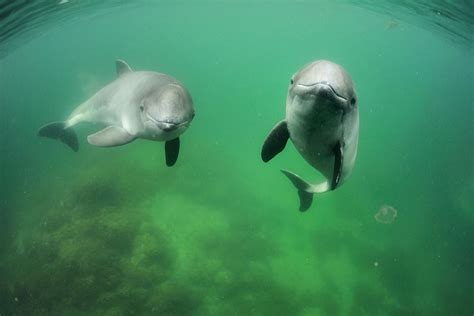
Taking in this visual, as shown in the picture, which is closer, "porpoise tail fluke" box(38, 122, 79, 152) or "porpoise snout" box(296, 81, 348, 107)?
"porpoise snout" box(296, 81, 348, 107)

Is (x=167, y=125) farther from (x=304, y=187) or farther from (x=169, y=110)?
(x=304, y=187)

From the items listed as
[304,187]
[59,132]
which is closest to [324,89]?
[304,187]

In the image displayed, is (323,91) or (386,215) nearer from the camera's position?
(323,91)

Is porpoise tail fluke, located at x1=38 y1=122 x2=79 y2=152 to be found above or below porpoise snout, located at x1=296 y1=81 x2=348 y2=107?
below

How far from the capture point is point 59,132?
33.9 ft

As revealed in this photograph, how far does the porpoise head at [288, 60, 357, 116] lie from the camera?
3.26 meters

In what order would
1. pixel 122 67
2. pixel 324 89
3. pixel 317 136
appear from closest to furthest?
pixel 324 89
pixel 317 136
pixel 122 67

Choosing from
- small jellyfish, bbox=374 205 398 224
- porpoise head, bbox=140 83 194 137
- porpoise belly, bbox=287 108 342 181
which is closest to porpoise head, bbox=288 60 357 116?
porpoise belly, bbox=287 108 342 181

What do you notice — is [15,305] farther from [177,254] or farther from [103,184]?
[103,184]

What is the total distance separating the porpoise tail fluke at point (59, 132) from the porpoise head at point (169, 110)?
6497mm

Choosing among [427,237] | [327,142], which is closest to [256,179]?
[427,237]

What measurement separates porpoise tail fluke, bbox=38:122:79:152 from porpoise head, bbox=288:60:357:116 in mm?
8666

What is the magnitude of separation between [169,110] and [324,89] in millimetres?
2124

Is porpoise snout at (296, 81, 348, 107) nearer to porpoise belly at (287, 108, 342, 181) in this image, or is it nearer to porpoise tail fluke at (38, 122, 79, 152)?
porpoise belly at (287, 108, 342, 181)
